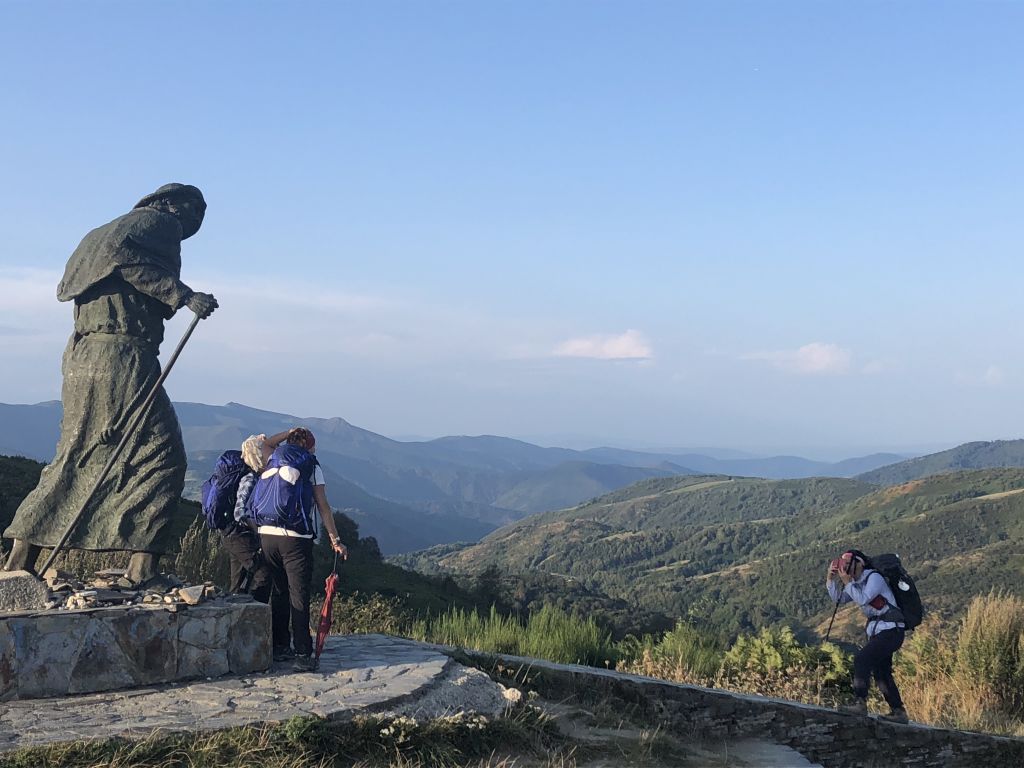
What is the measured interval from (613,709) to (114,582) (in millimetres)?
3923

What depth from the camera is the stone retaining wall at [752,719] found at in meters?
7.77

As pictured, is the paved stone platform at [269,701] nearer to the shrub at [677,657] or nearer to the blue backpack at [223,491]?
the blue backpack at [223,491]

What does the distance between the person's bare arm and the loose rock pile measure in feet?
3.03

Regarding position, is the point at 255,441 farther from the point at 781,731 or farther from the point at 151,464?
the point at 781,731

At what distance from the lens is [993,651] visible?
400 inches

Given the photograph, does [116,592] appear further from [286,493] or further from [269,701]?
[269,701]

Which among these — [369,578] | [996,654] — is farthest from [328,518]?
[369,578]

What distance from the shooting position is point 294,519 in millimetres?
6777

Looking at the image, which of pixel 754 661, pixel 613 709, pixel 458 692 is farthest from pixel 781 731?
pixel 458 692

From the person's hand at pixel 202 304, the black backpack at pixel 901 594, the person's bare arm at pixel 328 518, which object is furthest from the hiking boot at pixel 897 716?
the person's hand at pixel 202 304

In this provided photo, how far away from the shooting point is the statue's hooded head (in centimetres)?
769

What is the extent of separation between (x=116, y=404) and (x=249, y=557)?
1499 mm

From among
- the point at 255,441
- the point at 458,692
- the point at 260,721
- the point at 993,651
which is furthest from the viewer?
the point at 993,651

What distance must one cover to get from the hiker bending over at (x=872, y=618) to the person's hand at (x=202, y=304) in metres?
5.33
